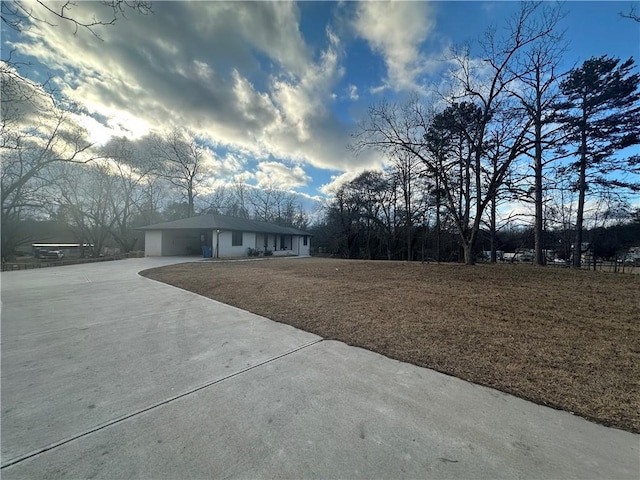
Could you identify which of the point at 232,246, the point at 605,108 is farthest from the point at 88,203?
the point at 605,108

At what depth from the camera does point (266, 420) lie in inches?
79.2

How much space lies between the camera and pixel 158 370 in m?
2.82

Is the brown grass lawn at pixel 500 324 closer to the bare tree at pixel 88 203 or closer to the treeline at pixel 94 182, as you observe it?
the treeline at pixel 94 182

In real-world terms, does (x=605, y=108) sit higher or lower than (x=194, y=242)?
higher

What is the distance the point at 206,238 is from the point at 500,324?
2276 centimetres

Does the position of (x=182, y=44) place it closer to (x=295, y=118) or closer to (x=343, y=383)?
(x=295, y=118)

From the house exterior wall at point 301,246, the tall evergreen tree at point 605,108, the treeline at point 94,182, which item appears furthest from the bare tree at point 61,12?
the house exterior wall at point 301,246

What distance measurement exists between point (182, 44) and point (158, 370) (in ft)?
30.2

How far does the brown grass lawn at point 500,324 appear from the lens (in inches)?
99.0

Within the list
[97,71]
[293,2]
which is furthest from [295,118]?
[97,71]

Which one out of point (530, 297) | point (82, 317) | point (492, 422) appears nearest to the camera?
point (492, 422)

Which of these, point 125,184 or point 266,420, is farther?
point 125,184

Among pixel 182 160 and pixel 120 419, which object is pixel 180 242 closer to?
pixel 182 160

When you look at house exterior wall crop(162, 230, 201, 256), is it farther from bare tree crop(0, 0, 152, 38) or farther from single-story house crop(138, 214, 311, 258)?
bare tree crop(0, 0, 152, 38)
